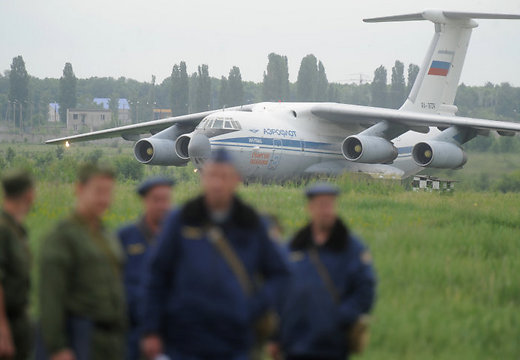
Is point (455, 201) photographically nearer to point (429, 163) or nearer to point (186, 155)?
point (429, 163)

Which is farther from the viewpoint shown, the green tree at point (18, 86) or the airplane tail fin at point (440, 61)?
the green tree at point (18, 86)

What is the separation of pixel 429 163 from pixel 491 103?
961 inches

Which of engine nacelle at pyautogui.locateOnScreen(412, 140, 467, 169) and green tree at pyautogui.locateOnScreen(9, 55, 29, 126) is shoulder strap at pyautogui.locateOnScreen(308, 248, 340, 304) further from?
green tree at pyautogui.locateOnScreen(9, 55, 29, 126)

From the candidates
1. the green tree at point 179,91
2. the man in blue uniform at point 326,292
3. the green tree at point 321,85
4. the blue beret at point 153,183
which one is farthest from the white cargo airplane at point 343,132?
the green tree at point 179,91

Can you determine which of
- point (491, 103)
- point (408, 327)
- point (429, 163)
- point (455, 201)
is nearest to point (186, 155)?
point (429, 163)

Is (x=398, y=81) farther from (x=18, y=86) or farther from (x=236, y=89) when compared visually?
(x=18, y=86)

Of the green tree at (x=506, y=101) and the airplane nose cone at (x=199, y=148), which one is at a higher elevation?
the green tree at (x=506, y=101)

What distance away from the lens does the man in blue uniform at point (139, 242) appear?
5504 mm

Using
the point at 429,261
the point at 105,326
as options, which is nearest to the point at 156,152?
the point at 429,261

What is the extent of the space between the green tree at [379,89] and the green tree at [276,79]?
7599mm

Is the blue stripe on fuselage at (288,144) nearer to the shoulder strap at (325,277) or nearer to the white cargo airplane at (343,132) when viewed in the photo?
the white cargo airplane at (343,132)

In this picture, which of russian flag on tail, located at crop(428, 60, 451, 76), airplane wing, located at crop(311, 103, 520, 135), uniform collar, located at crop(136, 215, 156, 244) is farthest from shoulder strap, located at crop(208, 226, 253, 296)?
russian flag on tail, located at crop(428, 60, 451, 76)

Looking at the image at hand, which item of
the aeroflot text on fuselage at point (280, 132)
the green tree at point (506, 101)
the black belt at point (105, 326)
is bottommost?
the black belt at point (105, 326)

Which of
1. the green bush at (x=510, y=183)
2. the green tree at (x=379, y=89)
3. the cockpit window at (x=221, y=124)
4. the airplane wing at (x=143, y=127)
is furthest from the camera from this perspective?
the green tree at (x=379, y=89)
